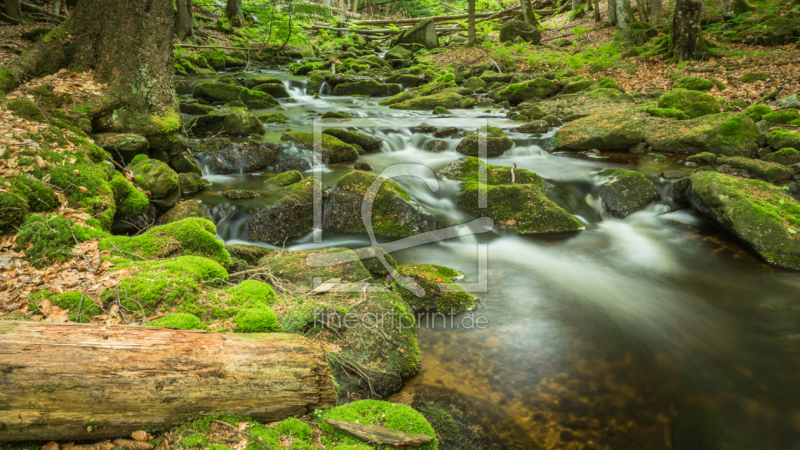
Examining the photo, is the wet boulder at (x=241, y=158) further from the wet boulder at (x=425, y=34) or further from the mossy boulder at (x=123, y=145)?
the wet boulder at (x=425, y=34)

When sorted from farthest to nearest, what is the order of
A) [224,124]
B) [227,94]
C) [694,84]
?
[227,94], [694,84], [224,124]

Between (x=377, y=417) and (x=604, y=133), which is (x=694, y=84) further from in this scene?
(x=377, y=417)

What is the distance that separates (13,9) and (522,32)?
22.2 m

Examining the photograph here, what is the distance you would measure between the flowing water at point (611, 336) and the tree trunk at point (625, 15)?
1313cm

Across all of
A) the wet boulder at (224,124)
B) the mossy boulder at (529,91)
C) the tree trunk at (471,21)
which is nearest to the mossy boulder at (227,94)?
the wet boulder at (224,124)

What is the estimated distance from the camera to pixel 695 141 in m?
9.95

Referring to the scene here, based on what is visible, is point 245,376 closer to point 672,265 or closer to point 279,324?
point 279,324

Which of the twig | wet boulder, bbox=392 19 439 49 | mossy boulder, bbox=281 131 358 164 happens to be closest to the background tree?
mossy boulder, bbox=281 131 358 164

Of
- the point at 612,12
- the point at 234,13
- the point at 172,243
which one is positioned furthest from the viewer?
the point at 234,13

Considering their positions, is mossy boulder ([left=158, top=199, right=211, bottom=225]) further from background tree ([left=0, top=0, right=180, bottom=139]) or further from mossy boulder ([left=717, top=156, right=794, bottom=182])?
mossy boulder ([left=717, top=156, right=794, bottom=182])

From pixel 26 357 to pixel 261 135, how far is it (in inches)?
379

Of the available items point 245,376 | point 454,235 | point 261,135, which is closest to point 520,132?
point 454,235

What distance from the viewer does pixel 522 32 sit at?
23656mm

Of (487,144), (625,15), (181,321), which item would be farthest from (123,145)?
(625,15)
